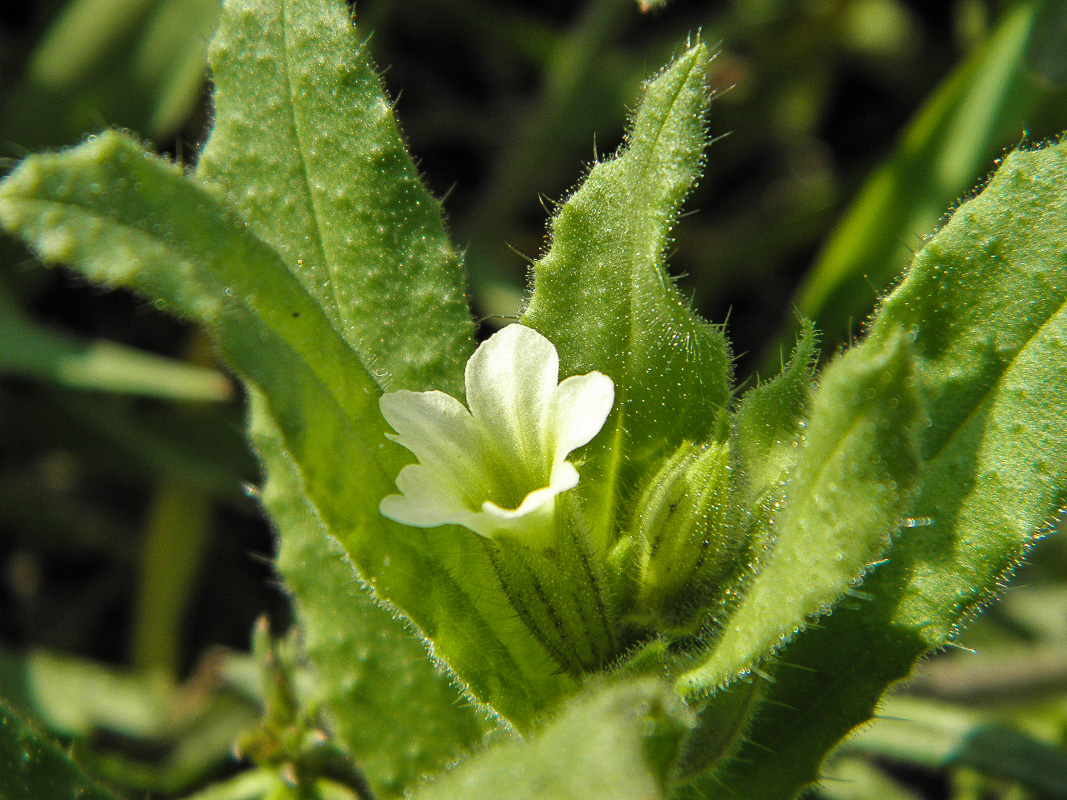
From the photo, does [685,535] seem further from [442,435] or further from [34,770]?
[34,770]

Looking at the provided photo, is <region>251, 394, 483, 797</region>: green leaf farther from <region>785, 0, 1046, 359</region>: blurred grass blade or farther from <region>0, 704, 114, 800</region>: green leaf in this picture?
<region>785, 0, 1046, 359</region>: blurred grass blade

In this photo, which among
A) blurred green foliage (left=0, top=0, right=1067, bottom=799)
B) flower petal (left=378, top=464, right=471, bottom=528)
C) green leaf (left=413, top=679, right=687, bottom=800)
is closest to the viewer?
green leaf (left=413, top=679, right=687, bottom=800)

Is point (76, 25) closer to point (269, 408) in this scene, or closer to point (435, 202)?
point (435, 202)

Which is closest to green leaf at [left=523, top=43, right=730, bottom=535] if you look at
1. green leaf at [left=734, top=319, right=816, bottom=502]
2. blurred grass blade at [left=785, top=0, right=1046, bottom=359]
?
green leaf at [left=734, top=319, right=816, bottom=502]

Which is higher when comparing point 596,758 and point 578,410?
point 578,410

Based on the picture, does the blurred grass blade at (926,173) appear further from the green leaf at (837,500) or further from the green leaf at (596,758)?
the green leaf at (596,758)

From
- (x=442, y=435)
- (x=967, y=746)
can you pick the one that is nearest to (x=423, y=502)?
(x=442, y=435)

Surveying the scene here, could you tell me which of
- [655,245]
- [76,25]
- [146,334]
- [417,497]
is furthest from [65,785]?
[76,25]
